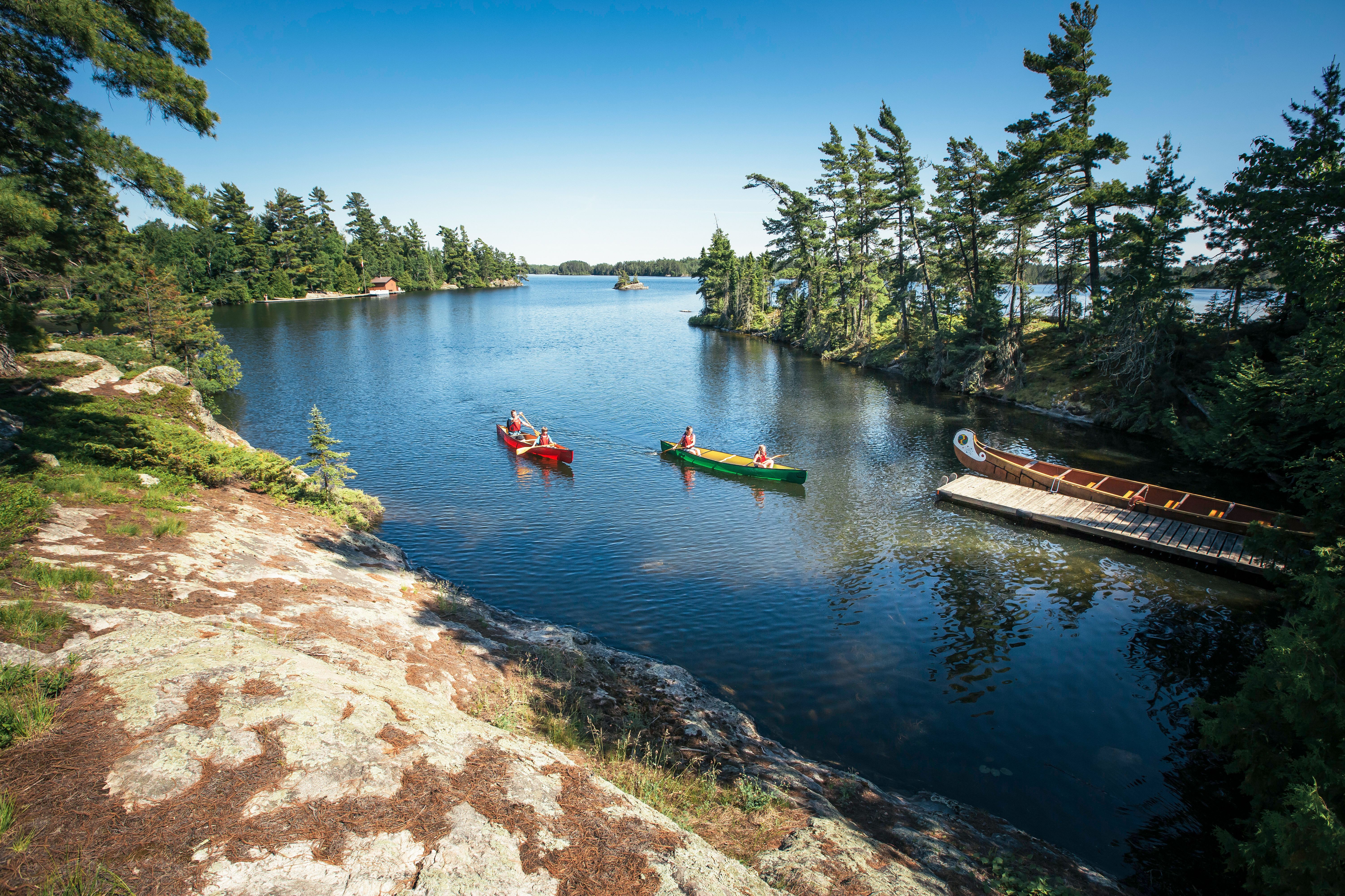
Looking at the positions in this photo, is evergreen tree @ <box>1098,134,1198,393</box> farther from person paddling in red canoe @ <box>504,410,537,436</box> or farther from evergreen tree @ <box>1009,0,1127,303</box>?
person paddling in red canoe @ <box>504,410,537,436</box>

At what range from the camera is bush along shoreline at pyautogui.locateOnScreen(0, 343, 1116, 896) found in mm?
4930

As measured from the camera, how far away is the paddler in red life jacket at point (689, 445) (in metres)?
27.8

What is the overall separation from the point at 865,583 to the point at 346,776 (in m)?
14.6

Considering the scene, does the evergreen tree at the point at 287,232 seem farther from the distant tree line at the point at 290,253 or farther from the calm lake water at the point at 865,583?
the calm lake water at the point at 865,583

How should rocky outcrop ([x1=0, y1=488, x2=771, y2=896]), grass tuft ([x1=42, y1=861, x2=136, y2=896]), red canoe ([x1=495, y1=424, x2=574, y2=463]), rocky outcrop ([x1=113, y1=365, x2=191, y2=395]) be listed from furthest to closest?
red canoe ([x1=495, y1=424, x2=574, y2=463]) → rocky outcrop ([x1=113, y1=365, x2=191, y2=395]) → rocky outcrop ([x1=0, y1=488, x2=771, y2=896]) → grass tuft ([x1=42, y1=861, x2=136, y2=896])

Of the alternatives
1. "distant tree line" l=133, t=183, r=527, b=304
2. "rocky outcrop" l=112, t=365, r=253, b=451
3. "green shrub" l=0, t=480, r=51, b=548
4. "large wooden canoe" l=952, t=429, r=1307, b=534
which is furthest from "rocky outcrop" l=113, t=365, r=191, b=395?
"distant tree line" l=133, t=183, r=527, b=304

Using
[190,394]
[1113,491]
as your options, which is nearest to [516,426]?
[190,394]

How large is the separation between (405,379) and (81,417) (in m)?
31.1

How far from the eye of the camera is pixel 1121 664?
1381 cm

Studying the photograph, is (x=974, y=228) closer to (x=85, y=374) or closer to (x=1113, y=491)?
(x=1113, y=491)

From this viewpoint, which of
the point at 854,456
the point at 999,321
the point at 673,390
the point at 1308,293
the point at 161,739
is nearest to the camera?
the point at 161,739

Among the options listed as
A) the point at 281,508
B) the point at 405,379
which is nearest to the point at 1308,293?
the point at 281,508

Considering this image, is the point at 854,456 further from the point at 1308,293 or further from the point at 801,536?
the point at 1308,293

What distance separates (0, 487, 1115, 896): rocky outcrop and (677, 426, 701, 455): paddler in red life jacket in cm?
1732
